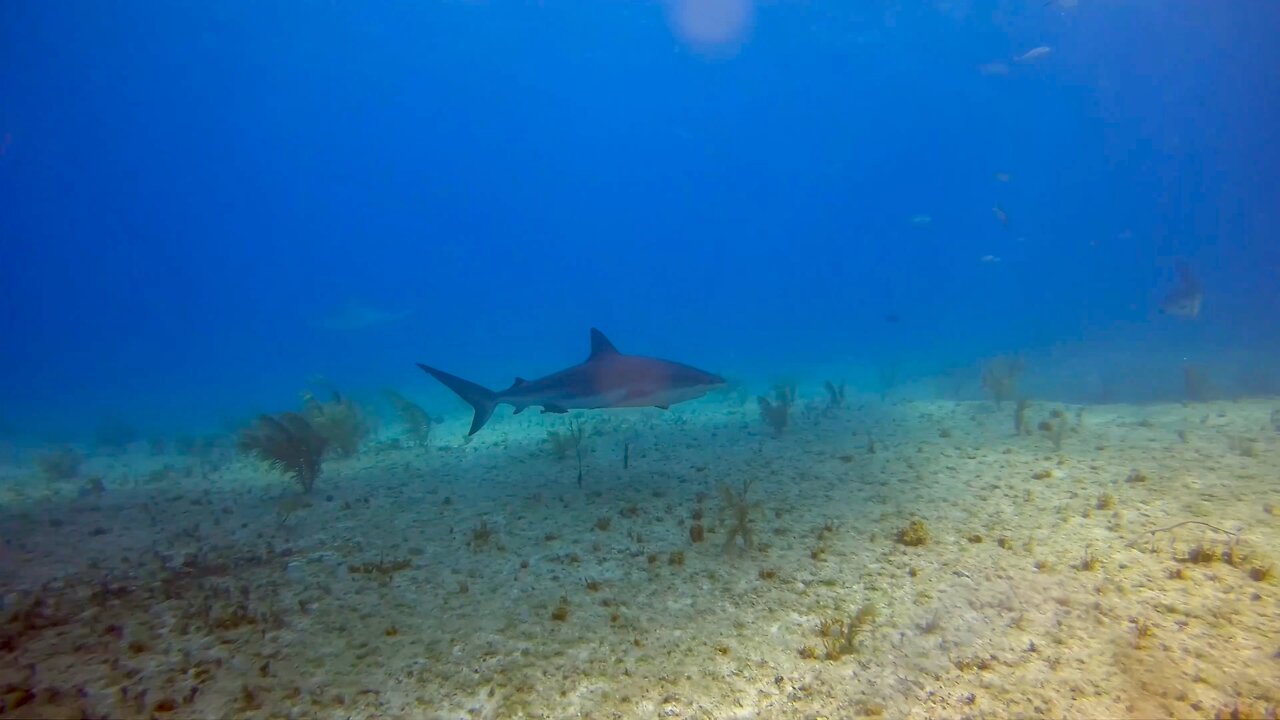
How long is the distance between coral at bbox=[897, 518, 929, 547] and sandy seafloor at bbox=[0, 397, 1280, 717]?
89 millimetres

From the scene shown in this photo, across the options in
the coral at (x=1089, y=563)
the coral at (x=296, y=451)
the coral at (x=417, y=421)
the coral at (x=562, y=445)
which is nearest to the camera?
the coral at (x=1089, y=563)

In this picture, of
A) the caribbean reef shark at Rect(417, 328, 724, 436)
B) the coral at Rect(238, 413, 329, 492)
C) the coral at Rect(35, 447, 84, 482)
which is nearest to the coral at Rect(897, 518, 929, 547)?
the caribbean reef shark at Rect(417, 328, 724, 436)

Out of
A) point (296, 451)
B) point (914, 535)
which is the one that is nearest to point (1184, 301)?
point (914, 535)

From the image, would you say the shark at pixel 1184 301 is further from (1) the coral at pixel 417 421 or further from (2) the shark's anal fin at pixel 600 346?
(1) the coral at pixel 417 421

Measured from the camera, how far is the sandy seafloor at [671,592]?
10.8 ft

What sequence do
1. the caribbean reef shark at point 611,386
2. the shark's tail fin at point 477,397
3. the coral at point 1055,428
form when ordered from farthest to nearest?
the coral at point 1055,428
the shark's tail fin at point 477,397
the caribbean reef shark at point 611,386

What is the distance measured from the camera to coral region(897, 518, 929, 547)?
5.44 meters

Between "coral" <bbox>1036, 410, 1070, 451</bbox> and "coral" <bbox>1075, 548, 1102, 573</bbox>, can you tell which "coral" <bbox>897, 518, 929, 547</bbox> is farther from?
"coral" <bbox>1036, 410, 1070, 451</bbox>

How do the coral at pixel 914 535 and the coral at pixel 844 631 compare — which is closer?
the coral at pixel 844 631

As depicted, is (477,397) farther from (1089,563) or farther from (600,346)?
(1089,563)

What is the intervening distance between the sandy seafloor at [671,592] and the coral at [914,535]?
0.09m

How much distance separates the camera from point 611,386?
7801mm

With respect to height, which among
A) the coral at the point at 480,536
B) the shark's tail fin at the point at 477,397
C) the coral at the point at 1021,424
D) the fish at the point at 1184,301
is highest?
the fish at the point at 1184,301

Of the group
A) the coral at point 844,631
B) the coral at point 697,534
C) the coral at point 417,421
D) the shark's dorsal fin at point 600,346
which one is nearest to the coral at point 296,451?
the coral at point 417,421
